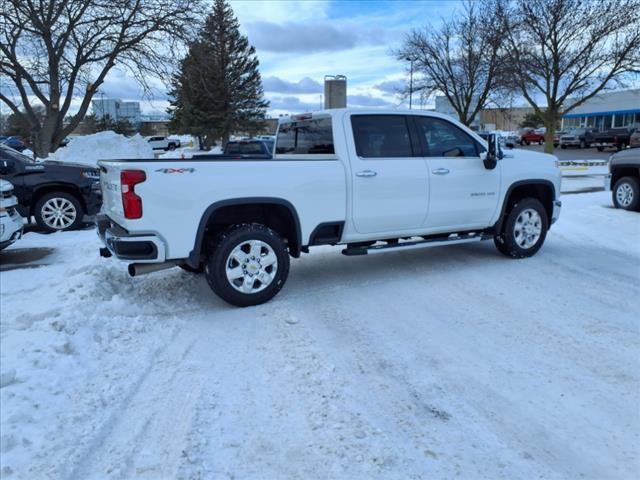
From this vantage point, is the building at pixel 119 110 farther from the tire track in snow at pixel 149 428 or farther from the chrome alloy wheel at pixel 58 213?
the tire track in snow at pixel 149 428

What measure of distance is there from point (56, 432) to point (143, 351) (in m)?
1.21

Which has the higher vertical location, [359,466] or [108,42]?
[108,42]

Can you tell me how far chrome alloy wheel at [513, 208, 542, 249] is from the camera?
7.15m

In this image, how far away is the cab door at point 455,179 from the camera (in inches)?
250

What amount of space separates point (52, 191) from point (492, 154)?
7589 mm

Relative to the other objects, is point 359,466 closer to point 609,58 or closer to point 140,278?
point 140,278

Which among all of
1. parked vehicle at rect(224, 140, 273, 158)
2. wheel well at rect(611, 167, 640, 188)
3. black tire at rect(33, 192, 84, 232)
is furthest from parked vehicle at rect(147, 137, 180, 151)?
wheel well at rect(611, 167, 640, 188)

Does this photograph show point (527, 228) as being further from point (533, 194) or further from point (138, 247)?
point (138, 247)

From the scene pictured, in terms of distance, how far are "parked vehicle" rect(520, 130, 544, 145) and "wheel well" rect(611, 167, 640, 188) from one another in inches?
1656

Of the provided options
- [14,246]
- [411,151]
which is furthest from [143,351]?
[14,246]

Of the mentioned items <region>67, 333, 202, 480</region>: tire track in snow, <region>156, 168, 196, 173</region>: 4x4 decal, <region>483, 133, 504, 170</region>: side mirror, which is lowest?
<region>67, 333, 202, 480</region>: tire track in snow

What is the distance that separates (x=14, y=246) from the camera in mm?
8344

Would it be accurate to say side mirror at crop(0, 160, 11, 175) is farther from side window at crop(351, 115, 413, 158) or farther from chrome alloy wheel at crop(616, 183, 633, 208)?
chrome alloy wheel at crop(616, 183, 633, 208)

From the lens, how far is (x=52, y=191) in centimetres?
961
